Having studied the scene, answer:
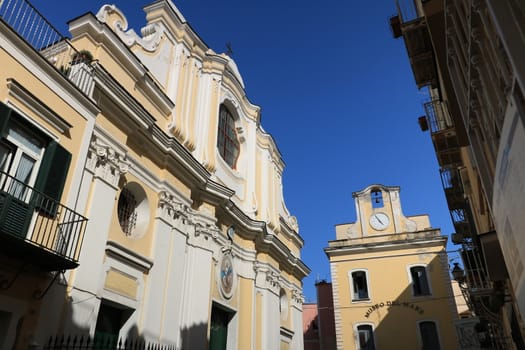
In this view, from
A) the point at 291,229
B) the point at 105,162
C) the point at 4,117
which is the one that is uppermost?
the point at 291,229

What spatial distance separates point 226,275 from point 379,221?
1469cm

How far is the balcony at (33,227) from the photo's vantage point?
233 inches

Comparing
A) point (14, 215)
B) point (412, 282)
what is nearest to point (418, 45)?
point (14, 215)

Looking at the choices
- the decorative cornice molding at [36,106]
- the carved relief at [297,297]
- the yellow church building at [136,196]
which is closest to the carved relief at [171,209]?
the yellow church building at [136,196]

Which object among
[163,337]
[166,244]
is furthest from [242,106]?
[163,337]

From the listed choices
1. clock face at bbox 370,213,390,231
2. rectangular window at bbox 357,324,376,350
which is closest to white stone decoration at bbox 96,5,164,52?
clock face at bbox 370,213,390,231

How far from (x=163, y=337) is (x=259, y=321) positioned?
18.4ft

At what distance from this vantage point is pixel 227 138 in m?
16.4

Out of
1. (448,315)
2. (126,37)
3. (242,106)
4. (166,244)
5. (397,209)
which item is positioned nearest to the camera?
(166,244)

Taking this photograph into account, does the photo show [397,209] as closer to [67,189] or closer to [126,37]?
[126,37]

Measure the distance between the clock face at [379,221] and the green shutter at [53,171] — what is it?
21.2 metres

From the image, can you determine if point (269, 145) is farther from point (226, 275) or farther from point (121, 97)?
point (121, 97)

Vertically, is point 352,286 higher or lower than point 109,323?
higher

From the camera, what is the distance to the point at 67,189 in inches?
295
